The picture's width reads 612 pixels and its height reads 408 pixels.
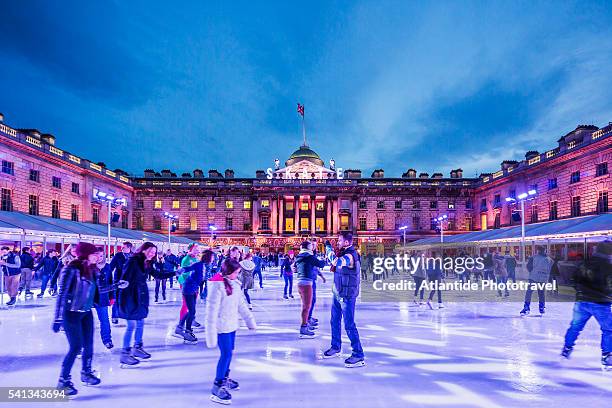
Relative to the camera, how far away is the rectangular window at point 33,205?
31922 millimetres

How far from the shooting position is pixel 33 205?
3247 cm

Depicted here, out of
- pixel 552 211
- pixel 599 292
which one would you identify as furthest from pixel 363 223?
pixel 599 292

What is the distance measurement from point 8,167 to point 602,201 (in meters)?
44.7

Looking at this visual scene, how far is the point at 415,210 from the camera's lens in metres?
61.5

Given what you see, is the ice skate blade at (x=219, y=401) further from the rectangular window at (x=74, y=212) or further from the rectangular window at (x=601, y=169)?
the rectangular window at (x=74, y=212)

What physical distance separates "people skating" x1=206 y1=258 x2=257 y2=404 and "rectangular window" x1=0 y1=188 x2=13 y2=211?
3223cm

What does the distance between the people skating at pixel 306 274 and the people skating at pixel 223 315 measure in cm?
313

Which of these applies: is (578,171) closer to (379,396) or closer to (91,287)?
(379,396)

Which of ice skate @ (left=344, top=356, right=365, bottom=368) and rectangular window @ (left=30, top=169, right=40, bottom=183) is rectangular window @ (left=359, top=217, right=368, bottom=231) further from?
ice skate @ (left=344, top=356, right=365, bottom=368)

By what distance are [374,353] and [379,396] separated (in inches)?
78.5

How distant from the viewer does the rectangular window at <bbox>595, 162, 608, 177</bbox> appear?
2912 cm

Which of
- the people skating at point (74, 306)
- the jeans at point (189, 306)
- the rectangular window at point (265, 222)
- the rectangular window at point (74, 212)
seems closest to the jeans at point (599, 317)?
the jeans at point (189, 306)

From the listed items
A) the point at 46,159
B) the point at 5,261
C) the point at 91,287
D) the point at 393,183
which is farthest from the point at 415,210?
the point at 91,287

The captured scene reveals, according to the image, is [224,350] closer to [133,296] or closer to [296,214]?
[133,296]
